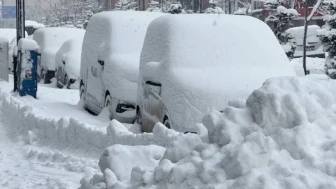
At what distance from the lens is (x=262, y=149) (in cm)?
411

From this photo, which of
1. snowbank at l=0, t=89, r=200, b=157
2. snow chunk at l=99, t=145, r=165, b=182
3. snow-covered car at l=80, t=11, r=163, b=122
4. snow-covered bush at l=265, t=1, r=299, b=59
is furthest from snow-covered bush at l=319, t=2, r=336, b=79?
snow chunk at l=99, t=145, r=165, b=182

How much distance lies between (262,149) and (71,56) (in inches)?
521

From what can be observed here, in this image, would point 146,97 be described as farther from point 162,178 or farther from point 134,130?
point 162,178

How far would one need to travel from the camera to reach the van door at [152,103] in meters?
8.45

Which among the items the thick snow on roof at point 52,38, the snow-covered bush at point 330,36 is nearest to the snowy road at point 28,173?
the thick snow on roof at point 52,38

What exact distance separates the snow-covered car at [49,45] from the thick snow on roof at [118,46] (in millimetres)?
7478

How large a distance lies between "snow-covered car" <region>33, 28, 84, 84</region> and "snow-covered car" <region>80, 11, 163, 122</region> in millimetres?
7320

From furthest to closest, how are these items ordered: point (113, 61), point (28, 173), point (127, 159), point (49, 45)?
point (49, 45) → point (113, 61) → point (28, 173) → point (127, 159)

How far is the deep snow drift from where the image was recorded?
13.2ft

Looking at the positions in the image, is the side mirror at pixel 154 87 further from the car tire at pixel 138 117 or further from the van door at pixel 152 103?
the car tire at pixel 138 117

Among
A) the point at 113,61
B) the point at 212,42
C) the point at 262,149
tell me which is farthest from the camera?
the point at 113,61

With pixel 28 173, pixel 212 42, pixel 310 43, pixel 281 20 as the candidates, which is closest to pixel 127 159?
pixel 28 173

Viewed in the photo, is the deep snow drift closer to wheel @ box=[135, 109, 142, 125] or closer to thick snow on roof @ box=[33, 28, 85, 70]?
wheel @ box=[135, 109, 142, 125]

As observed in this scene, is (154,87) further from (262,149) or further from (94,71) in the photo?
(262,149)
